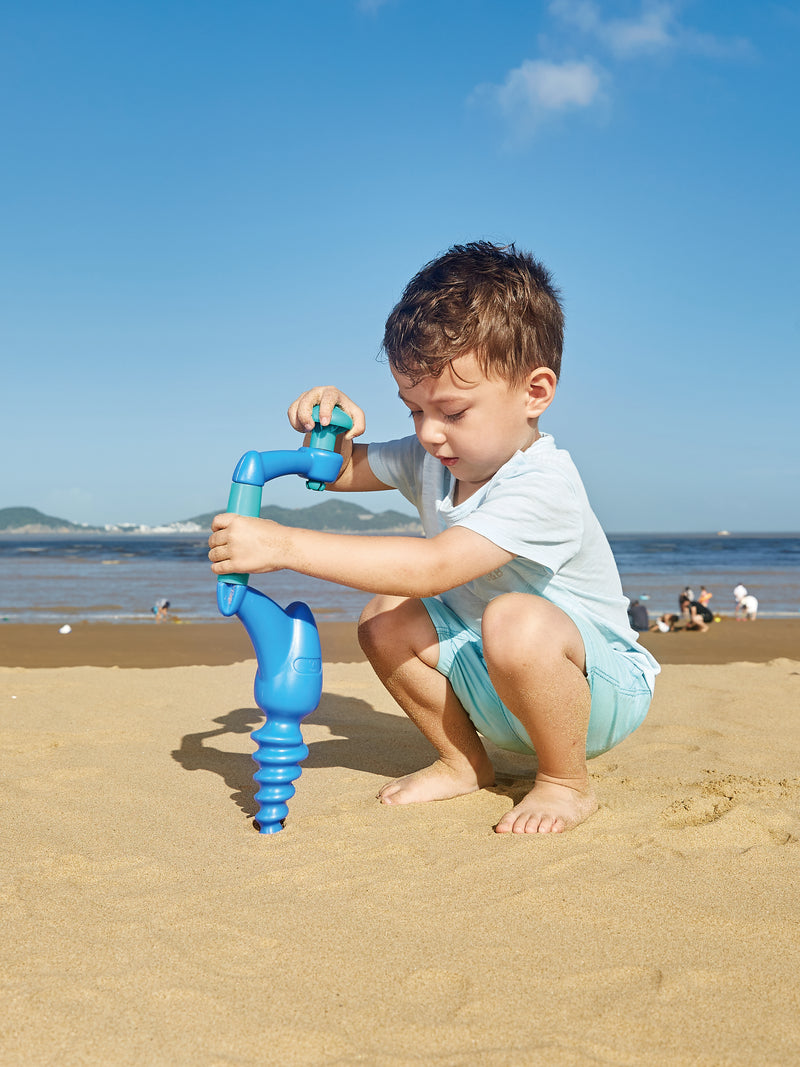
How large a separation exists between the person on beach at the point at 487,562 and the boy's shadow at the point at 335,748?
41 cm

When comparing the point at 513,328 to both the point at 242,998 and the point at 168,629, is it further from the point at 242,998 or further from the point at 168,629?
the point at 168,629

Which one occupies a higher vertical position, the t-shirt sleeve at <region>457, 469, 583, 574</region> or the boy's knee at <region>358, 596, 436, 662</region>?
the t-shirt sleeve at <region>457, 469, 583, 574</region>

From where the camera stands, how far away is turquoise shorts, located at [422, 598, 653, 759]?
2195 millimetres

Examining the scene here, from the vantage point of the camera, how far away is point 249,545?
5.92ft

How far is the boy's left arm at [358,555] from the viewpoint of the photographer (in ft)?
5.94

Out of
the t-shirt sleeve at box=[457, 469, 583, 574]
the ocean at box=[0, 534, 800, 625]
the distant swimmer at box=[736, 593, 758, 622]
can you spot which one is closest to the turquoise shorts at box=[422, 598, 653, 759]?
the t-shirt sleeve at box=[457, 469, 583, 574]

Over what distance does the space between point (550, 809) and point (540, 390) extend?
106 centimetres

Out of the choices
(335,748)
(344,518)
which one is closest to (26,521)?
(344,518)

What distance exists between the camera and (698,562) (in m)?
25.0

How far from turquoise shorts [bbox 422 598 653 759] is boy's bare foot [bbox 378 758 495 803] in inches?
5.0

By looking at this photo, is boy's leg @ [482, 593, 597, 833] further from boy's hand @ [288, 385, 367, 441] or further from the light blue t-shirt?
boy's hand @ [288, 385, 367, 441]

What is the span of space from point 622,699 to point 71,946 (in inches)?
57.2

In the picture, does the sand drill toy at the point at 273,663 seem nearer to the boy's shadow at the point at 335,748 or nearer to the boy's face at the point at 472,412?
the boy's shadow at the point at 335,748

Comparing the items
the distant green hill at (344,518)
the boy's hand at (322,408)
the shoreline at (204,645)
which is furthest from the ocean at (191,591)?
the distant green hill at (344,518)
